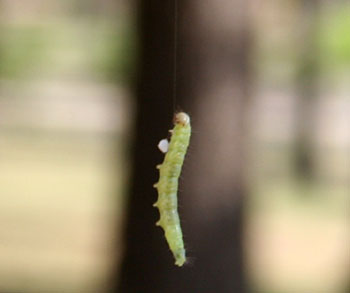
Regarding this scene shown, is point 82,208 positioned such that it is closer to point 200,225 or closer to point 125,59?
point 125,59

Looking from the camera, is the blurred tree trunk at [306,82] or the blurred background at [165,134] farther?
the blurred tree trunk at [306,82]

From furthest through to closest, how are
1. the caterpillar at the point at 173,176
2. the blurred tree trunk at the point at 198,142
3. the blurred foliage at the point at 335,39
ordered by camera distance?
1. the blurred foliage at the point at 335,39
2. the blurred tree trunk at the point at 198,142
3. the caterpillar at the point at 173,176

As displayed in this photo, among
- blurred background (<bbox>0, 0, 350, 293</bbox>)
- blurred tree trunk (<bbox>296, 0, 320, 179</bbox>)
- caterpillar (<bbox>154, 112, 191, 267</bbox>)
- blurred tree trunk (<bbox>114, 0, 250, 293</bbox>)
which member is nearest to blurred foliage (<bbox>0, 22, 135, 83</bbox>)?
A: blurred background (<bbox>0, 0, 350, 293</bbox>)

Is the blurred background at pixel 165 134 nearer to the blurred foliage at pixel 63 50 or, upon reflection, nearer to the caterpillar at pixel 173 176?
the blurred foliage at pixel 63 50

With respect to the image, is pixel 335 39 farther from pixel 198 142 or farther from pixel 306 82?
pixel 198 142

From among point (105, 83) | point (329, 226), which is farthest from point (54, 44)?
point (329, 226)

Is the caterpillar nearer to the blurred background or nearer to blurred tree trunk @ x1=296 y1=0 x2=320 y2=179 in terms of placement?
the blurred background

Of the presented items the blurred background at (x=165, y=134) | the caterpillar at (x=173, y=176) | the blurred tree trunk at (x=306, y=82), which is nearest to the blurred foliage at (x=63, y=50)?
the blurred background at (x=165, y=134)

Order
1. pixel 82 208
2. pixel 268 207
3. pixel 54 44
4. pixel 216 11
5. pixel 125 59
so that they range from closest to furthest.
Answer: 1. pixel 216 11
2. pixel 125 59
3. pixel 268 207
4. pixel 82 208
5. pixel 54 44
